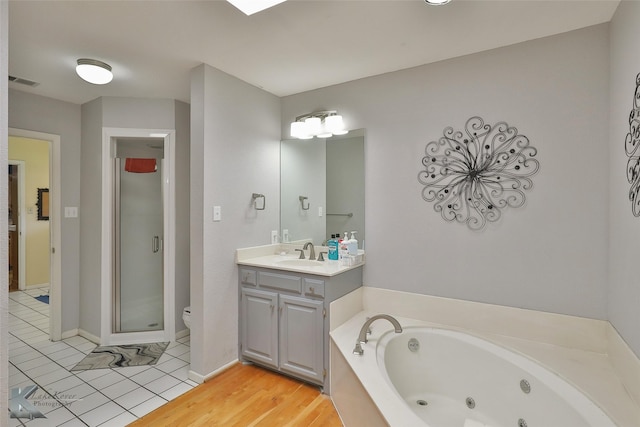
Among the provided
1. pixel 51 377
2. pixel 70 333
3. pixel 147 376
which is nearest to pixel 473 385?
pixel 147 376

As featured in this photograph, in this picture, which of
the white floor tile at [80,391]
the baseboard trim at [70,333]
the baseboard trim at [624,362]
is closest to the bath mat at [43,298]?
the baseboard trim at [70,333]

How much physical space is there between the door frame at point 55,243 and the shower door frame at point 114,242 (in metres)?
0.49

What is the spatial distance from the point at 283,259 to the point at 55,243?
2.33 metres

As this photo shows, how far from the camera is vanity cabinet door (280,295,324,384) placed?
2.30m

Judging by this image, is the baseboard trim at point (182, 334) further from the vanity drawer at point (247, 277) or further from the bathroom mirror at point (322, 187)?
the bathroom mirror at point (322, 187)

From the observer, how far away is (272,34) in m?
2.04

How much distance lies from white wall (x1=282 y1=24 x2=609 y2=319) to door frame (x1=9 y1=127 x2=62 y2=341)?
294 cm

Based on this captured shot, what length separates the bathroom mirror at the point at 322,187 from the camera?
9.21 feet

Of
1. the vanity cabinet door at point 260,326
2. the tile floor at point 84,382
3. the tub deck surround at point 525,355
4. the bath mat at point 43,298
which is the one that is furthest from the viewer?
the bath mat at point 43,298

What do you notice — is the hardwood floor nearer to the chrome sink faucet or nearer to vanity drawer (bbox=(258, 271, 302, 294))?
vanity drawer (bbox=(258, 271, 302, 294))

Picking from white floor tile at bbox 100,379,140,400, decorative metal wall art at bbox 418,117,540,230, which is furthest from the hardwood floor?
decorative metal wall art at bbox 418,117,540,230

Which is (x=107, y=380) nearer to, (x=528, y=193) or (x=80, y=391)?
(x=80, y=391)

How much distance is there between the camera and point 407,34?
202cm

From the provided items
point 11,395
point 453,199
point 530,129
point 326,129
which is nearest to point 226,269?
point 326,129
